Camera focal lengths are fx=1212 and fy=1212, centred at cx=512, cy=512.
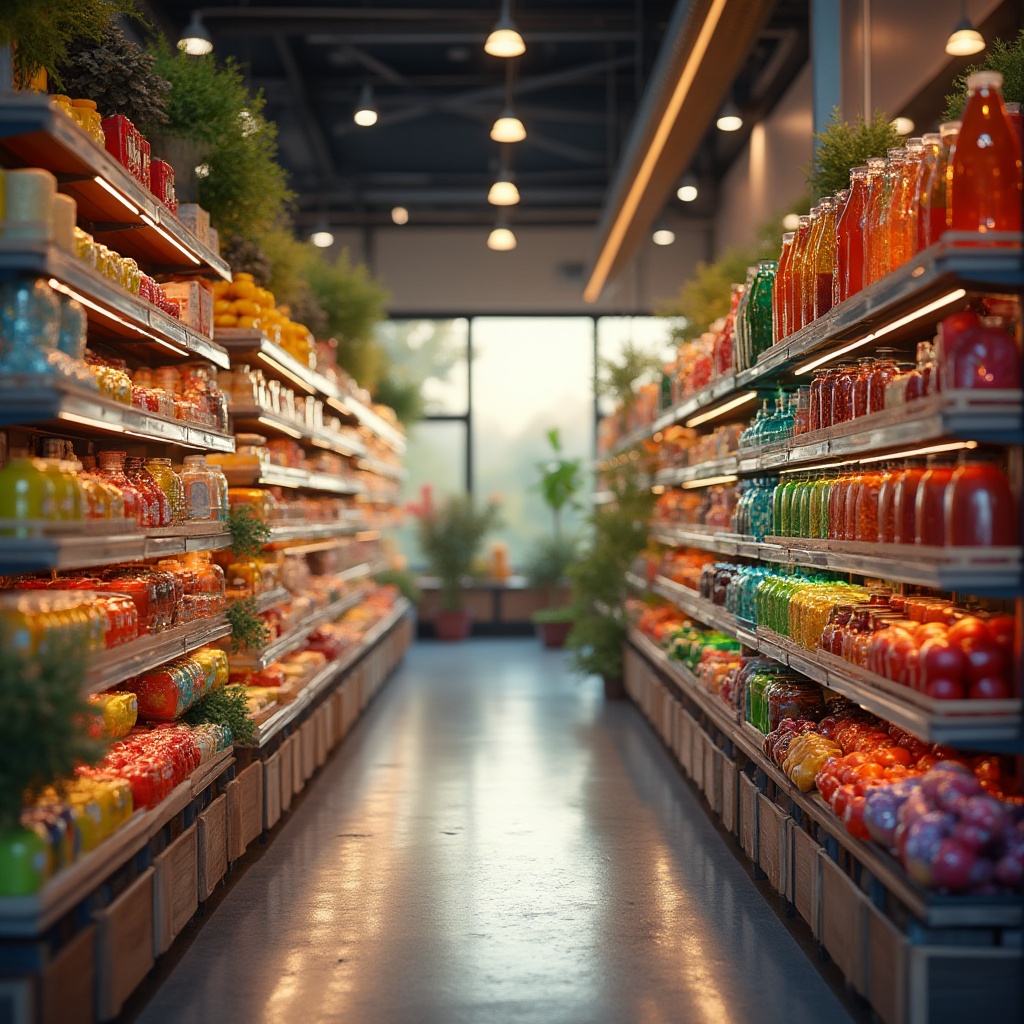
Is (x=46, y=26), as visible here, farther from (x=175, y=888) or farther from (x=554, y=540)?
(x=554, y=540)

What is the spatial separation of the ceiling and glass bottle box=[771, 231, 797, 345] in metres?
2.34

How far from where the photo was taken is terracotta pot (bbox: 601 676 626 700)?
9.90 metres

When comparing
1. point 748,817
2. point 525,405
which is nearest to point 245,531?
point 748,817

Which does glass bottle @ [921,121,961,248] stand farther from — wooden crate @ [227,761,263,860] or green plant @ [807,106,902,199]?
wooden crate @ [227,761,263,860]

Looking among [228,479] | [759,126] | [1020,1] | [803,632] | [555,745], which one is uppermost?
[759,126]

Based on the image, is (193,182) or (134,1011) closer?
(134,1011)

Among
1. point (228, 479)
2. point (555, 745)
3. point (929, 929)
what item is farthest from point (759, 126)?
point (929, 929)

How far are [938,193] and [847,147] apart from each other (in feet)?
5.54

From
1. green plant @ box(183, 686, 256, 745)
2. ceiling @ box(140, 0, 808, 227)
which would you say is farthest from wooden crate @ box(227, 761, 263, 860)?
ceiling @ box(140, 0, 808, 227)

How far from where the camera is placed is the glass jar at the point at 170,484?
14.1 ft

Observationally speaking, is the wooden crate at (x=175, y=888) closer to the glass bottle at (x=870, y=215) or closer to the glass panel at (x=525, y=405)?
the glass bottle at (x=870, y=215)

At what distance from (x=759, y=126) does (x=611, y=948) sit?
9.47 m

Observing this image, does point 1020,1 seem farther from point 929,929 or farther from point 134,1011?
point 134,1011

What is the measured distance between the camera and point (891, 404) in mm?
3504
